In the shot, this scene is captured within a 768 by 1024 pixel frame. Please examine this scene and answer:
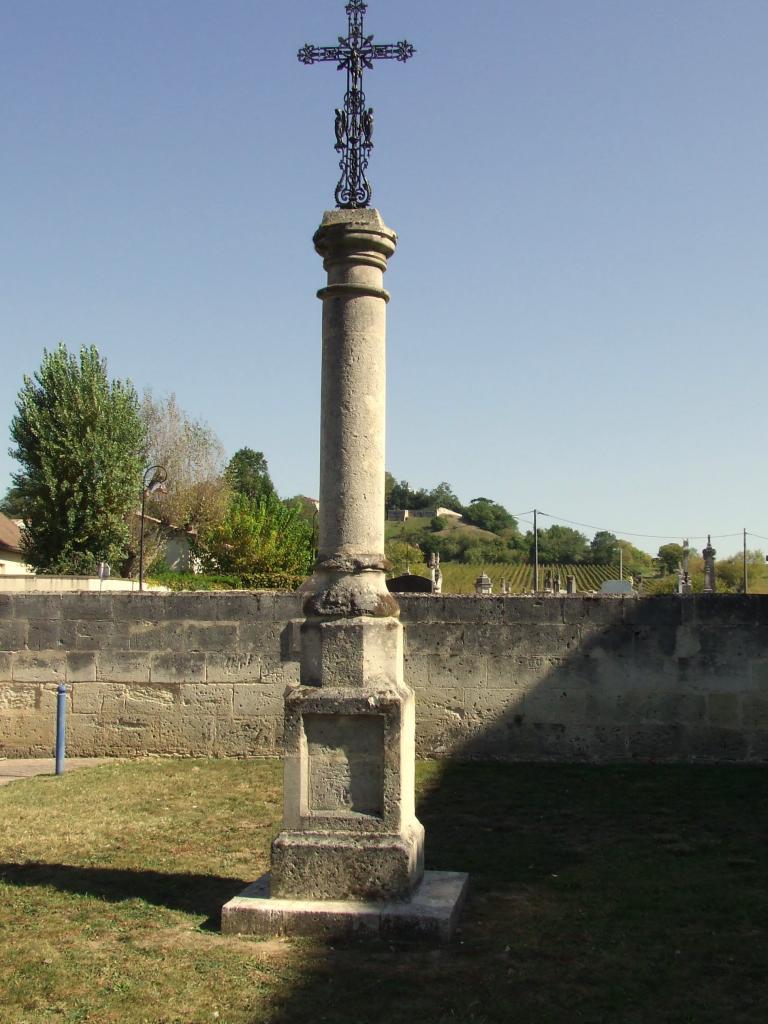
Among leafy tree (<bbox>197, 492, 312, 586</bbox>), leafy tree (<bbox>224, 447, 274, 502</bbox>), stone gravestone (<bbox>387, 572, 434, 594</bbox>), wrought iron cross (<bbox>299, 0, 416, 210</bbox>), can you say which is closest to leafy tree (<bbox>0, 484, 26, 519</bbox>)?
leafy tree (<bbox>197, 492, 312, 586</bbox>)

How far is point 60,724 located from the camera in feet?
32.0

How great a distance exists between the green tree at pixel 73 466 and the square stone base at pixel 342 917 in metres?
29.7

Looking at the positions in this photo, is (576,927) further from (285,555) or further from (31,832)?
(285,555)

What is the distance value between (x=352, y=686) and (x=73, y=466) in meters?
30.2

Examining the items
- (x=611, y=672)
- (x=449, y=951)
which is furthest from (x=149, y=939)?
(x=611, y=672)

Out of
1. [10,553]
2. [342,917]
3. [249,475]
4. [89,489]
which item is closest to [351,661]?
[342,917]

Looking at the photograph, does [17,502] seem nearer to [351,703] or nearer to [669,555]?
[351,703]

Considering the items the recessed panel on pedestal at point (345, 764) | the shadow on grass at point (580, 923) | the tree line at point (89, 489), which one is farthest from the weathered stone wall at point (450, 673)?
the tree line at point (89, 489)

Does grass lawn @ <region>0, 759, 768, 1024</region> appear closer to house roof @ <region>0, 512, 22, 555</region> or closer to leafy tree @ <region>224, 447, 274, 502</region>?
house roof @ <region>0, 512, 22, 555</region>

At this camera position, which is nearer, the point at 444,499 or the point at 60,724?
the point at 60,724

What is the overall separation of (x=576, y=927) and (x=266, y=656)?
543 cm

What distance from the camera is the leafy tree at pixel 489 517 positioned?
442 feet

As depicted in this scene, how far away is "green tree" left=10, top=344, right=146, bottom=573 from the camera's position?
3344 centimetres

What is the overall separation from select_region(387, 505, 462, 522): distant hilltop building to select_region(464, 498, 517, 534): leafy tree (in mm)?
2142
